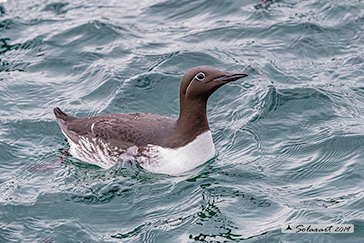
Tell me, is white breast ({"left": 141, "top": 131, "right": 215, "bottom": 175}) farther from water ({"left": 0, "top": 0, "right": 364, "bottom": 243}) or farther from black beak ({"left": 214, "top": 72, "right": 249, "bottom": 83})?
black beak ({"left": 214, "top": 72, "right": 249, "bottom": 83})

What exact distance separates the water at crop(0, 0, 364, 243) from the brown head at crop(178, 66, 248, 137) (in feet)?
2.50

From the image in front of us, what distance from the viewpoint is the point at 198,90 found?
954cm

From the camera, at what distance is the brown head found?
9445 mm

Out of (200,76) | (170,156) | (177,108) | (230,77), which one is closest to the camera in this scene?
(230,77)

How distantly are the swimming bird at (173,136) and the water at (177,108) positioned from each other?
8.4 inches

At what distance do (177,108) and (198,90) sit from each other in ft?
8.33

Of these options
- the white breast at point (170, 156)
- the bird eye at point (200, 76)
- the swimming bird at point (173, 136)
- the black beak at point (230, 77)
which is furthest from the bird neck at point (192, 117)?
the black beak at point (230, 77)

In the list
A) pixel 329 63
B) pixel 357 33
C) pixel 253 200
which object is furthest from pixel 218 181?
pixel 357 33

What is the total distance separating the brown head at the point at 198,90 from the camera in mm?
9445

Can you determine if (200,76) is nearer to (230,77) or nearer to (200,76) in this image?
(200,76)

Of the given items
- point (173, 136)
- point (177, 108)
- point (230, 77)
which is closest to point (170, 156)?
point (173, 136)

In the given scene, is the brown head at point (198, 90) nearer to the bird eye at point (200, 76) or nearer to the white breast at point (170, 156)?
the bird eye at point (200, 76)

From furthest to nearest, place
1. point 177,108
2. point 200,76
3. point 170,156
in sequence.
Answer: point 177,108 < point 170,156 < point 200,76

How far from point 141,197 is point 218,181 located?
1.22 m
